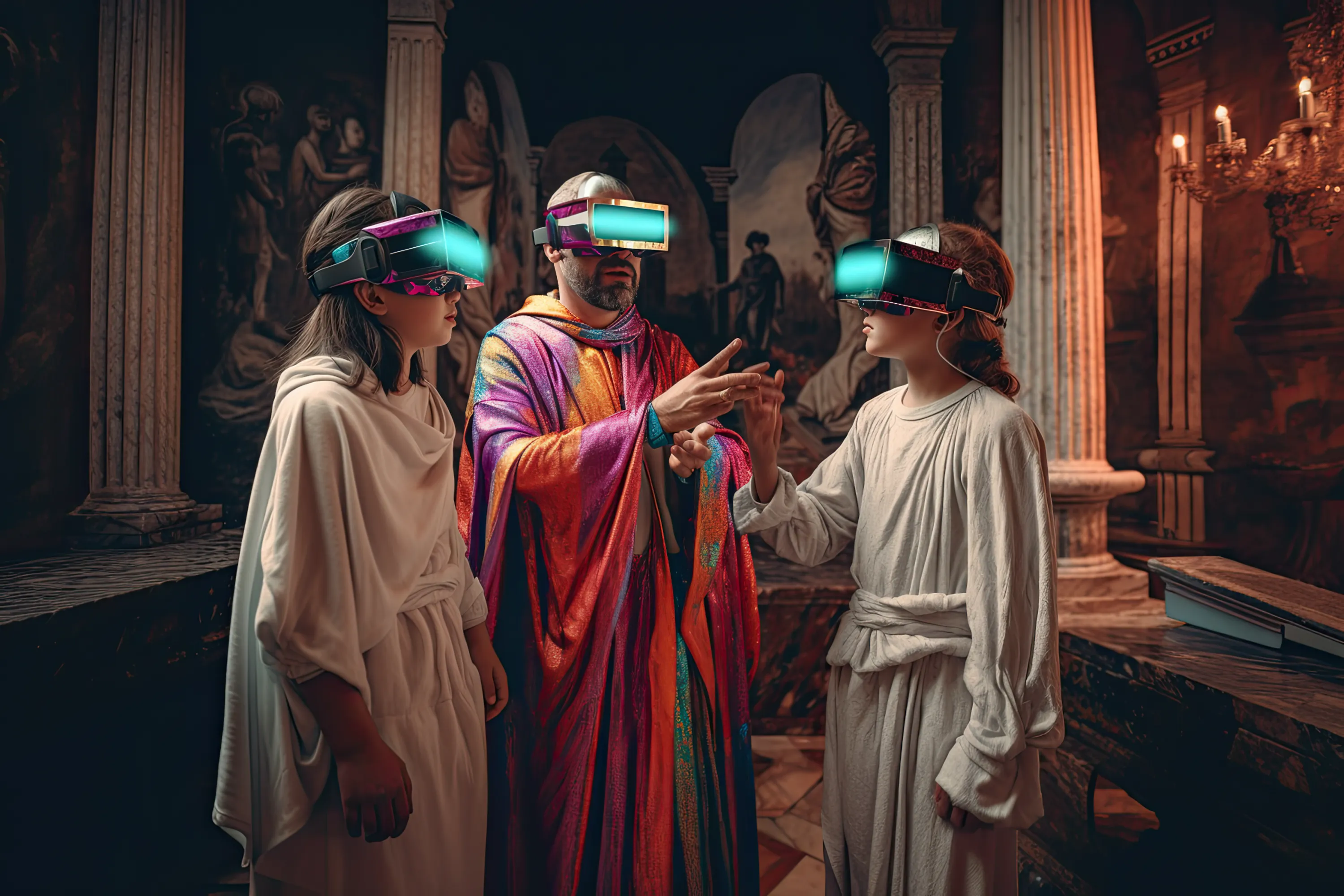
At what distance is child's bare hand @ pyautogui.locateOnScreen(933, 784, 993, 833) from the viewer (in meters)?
1.56

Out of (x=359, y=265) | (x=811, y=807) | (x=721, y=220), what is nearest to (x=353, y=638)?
(x=359, y=265)

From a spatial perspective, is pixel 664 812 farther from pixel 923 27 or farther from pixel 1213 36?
pixel 1213 36

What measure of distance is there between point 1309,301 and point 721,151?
426cm

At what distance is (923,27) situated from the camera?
16.5 feet

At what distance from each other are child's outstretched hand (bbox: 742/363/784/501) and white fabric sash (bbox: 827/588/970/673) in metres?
0.36

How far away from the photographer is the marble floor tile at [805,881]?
8.83ft

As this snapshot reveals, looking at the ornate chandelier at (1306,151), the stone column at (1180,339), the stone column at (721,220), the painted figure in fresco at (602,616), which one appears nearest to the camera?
the painted figure in fresco at (602,616)

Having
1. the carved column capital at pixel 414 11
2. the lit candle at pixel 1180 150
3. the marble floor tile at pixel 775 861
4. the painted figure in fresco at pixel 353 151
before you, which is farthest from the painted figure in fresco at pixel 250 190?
the lit candle at pixel 1180 150

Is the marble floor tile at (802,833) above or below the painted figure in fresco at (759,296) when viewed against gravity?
below

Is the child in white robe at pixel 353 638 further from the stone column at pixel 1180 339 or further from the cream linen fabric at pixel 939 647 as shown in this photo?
the stone column at pixel 1180 339

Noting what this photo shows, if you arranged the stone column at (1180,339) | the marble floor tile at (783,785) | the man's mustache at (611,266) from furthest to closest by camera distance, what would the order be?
the stone column at (1180,339), the marble floor tile at (783,785), the man's mustache at (611,266)

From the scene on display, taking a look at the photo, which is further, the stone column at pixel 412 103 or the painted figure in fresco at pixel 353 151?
the painted figure in fresco at pixel 353 151

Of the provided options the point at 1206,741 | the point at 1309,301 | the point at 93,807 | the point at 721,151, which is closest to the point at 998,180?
the point at 1309,301

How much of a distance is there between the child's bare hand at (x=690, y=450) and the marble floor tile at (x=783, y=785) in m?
2.07
